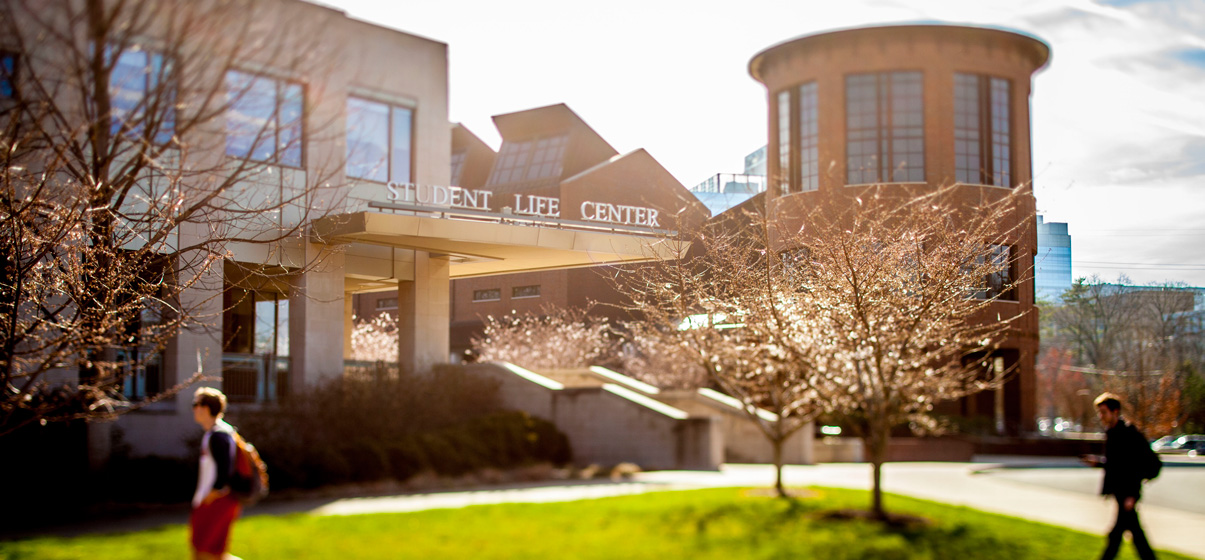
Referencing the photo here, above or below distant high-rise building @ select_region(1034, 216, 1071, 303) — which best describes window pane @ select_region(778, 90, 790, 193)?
above

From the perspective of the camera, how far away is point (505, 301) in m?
65.8

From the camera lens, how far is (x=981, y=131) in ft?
160

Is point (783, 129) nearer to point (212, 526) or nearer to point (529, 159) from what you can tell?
point (529, 159)

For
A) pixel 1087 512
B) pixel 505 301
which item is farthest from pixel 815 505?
pixel 505 301

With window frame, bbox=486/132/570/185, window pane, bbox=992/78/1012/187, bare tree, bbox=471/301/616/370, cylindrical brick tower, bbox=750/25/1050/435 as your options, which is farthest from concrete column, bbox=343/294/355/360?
window frame, bbox=486/132/570/185

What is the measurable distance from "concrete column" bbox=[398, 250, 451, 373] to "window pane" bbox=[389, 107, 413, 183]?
2.17m

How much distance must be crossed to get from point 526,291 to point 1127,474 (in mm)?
55197

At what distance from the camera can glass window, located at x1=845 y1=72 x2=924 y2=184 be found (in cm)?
4828

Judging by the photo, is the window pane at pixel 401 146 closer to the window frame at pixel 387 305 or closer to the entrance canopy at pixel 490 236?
the entrance canopy at pixel 490 236

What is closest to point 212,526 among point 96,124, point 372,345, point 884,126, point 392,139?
point 96,124

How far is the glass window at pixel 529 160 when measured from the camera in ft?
221

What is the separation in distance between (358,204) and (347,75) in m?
3.00

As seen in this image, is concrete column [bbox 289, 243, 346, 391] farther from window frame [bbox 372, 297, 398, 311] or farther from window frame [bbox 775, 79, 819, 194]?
window frame [bbox 372, 297, 398, 311]

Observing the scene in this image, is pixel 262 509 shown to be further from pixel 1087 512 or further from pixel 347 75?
pixel 347 75
